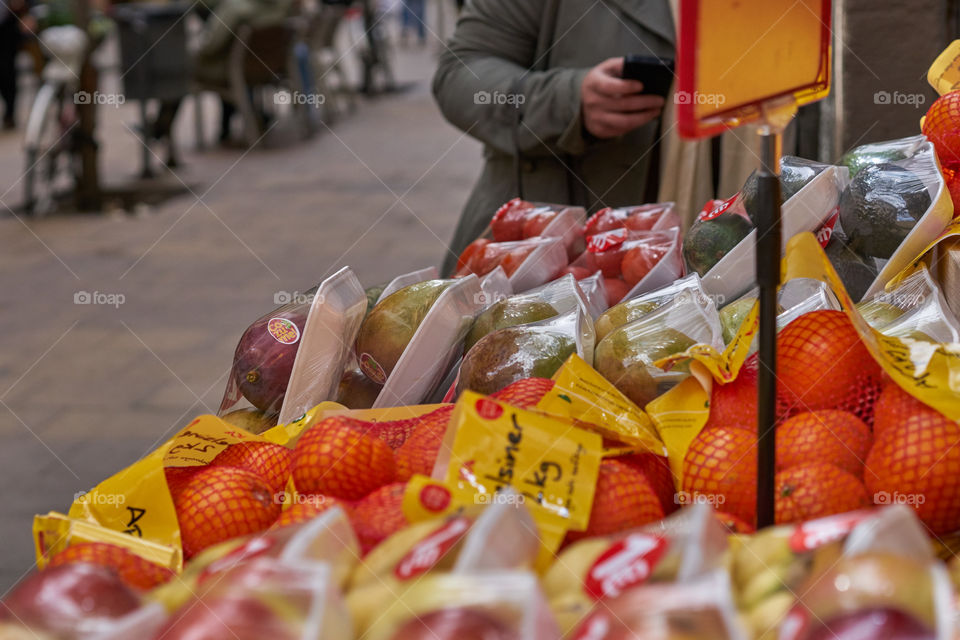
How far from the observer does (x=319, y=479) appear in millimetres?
1143

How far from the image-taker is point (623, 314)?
62.1 inches

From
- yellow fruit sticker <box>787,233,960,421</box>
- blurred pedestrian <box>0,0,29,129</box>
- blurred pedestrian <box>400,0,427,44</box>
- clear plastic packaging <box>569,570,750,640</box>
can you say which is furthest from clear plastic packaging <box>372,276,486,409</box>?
blurred pedestrian <box>400,0,427,44</box>

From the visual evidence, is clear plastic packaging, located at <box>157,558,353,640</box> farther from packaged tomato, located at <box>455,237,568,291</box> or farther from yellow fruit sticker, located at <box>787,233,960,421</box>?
packaged tomato, located at <box>455,237,568,291</box>

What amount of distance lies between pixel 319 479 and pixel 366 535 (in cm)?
20

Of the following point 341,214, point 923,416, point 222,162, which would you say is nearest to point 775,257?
point 923,416

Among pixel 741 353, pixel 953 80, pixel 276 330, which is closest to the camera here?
pixel 741 353

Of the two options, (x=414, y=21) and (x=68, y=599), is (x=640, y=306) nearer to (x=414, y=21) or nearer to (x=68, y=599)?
(x=68, y=599)

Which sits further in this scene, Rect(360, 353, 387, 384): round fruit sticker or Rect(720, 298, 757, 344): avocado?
Rect(360, 353, 387, 384): round fruit sticker

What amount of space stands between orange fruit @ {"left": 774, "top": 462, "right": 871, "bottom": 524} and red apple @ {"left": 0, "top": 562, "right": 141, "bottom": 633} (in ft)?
2.14

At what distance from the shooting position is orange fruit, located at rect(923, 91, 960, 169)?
1568 mm

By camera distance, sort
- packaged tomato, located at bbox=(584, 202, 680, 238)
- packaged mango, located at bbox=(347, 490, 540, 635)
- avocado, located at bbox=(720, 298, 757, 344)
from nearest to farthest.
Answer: packaged mango, located at bbox=(347, 490, 540, 635), avocado, located at bbox=(720, 298, 757, 344), packaged tomato, located at bbox=(584, 202, 680, 238)

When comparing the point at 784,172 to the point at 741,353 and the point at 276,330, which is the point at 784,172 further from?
the point at 276,330

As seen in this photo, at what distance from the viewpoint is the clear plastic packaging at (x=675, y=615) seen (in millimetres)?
687

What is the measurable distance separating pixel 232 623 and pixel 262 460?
1.95 feet
